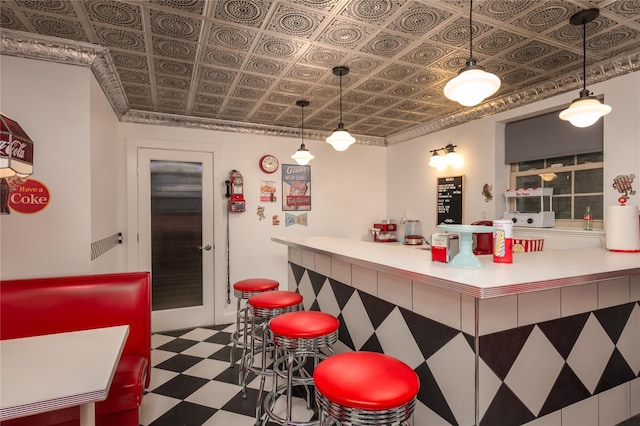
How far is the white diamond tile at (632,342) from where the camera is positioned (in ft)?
6.03

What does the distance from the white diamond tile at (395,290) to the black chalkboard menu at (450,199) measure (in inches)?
92.2

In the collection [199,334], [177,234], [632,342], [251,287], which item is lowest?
[199,334]

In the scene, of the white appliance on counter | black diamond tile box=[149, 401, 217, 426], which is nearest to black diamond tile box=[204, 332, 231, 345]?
black diamond tile box=[149, 401, 217, 426]

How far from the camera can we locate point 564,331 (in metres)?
1.60

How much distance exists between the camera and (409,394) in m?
1.16

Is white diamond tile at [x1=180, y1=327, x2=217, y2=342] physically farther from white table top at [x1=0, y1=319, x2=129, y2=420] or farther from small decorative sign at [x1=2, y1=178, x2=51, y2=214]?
white table top at [x1=0, y1=319, x2=129, y2=420]

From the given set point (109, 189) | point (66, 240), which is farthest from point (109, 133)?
point (66, 240)

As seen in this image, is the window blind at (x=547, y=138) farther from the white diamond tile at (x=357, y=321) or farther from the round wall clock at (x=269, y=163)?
the round wall clock at (x=269, y=163)

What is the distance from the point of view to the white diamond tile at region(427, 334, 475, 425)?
137 centimetres

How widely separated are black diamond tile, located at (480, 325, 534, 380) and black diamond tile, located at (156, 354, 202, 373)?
8.30ft

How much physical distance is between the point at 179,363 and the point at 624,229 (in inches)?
141

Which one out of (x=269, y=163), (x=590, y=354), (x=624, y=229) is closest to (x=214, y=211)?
(x=269, y=163)

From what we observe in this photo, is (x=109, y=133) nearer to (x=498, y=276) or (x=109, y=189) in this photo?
(x=109, y=189)

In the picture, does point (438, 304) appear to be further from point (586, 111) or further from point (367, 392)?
point (586, 111)
